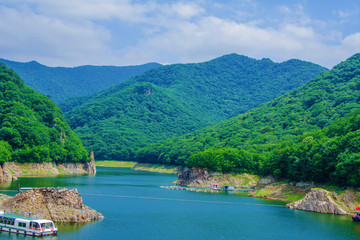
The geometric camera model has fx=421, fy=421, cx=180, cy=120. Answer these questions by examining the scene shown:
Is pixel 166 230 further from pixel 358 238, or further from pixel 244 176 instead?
pixel 244 176

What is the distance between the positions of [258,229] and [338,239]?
1124cm

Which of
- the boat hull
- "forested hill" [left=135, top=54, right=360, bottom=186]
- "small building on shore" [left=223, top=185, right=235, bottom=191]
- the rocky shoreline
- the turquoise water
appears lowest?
the turquoise water

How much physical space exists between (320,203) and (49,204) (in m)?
48.5

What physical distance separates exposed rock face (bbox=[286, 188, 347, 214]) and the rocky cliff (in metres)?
73.7

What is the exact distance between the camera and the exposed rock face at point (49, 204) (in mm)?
55781

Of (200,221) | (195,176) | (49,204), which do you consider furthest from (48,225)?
(195,176)

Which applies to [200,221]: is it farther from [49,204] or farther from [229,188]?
[229,188]

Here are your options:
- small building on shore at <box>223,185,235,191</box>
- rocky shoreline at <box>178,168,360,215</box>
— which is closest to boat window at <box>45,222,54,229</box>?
rocky shoreline at <box>178,168,360,215</box>

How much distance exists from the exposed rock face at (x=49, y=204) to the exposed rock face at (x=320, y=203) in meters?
42.7

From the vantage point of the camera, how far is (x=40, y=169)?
143 m

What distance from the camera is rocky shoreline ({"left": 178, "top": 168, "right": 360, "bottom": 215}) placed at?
76.4 m

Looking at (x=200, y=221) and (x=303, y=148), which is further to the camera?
(x=303, y=148)

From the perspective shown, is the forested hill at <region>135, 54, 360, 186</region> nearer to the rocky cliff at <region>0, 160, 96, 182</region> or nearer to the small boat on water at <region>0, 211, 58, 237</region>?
the rocky cliff at <region>0, 160, 96, 182</region>

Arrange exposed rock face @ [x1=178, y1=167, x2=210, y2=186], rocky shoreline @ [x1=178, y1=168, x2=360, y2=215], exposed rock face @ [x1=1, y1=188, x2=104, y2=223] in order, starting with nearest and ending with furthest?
exposed rock face @ [x1=1, y1=188, x2=104, y2=223], rocky shoreline @ [x1=178, y1=168, x2=360, y2=215], exposed rock face @ [x1=178, y1=167, x2=210, y2=186]
